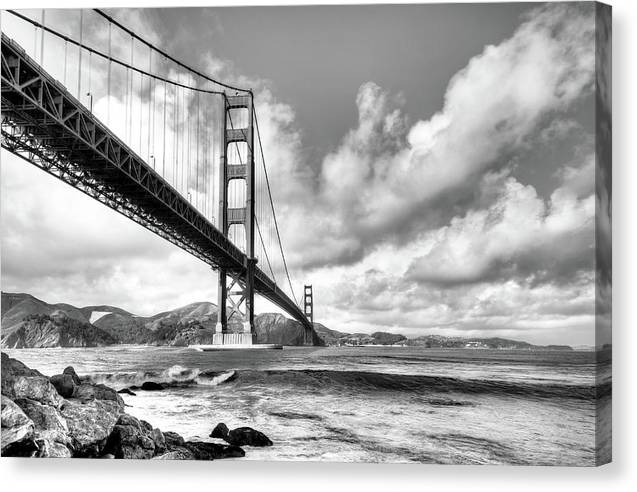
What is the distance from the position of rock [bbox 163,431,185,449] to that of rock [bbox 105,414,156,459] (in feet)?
0.51

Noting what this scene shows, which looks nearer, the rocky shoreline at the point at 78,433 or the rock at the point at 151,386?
the rocky shoreline at the point at 78,433

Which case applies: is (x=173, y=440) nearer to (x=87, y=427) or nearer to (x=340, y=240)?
(x=87, y=427)

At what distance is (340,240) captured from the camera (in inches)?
303

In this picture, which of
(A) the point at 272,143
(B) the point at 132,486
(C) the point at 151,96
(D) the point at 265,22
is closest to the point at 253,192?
(A) the point at 272,143

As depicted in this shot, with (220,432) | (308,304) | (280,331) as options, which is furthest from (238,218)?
(220,432)

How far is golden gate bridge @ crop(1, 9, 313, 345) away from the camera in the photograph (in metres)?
7.70

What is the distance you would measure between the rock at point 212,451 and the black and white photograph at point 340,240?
0.07 ft

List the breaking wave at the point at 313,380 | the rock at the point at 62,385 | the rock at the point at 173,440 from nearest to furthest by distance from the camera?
the rock at the point at 173,440, the breaking wave at the point at 313,380, the rock at the point at 62,385

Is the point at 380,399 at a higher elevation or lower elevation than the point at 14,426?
higher

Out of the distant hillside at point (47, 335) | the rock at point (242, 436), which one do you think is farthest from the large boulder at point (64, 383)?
the rock at point (242, 436)

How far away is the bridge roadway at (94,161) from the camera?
24.2 feet

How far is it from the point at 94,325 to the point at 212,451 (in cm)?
213

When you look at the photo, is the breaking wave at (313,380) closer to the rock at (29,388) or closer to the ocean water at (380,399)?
the ocean water at (380,399)

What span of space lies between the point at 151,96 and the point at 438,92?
12.3 feet
